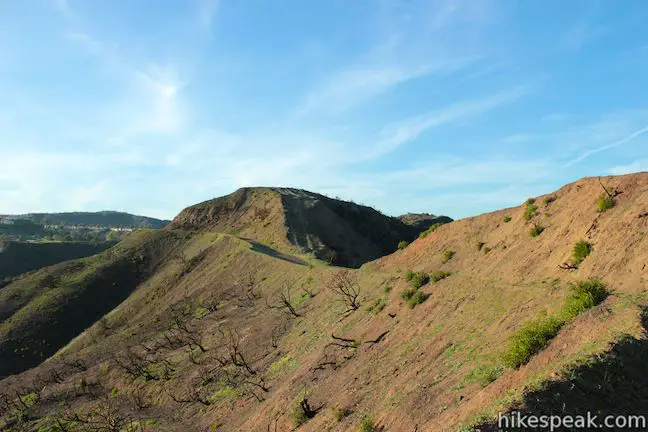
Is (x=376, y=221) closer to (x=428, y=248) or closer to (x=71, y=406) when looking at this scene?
(x=428, y=248)

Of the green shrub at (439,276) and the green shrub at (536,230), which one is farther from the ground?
the green shrub at (536,230)

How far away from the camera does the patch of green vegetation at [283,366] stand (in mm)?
30531

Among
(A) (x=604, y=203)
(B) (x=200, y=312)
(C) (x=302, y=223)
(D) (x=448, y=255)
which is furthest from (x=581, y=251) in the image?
(C) (x=302, y=223)

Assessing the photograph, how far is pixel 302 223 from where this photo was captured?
306 feet

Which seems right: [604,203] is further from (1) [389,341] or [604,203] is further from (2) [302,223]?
(2) [302,223]

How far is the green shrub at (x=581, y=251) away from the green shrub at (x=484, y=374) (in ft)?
26.1

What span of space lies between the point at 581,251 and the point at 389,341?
1094 cm

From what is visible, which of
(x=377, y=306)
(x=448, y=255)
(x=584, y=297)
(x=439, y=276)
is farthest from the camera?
(x=448, y=255)

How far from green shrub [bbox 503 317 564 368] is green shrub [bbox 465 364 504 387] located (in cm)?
43

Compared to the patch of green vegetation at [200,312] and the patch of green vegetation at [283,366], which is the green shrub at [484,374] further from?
the patch of green vegetation at [200,312]

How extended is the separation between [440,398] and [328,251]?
62.6m

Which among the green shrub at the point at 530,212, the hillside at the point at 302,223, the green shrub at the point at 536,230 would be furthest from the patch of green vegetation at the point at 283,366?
the hillside at the point at 302,223

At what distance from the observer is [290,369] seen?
30297mm

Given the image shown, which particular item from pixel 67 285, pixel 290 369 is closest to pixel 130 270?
pixel 67 285
